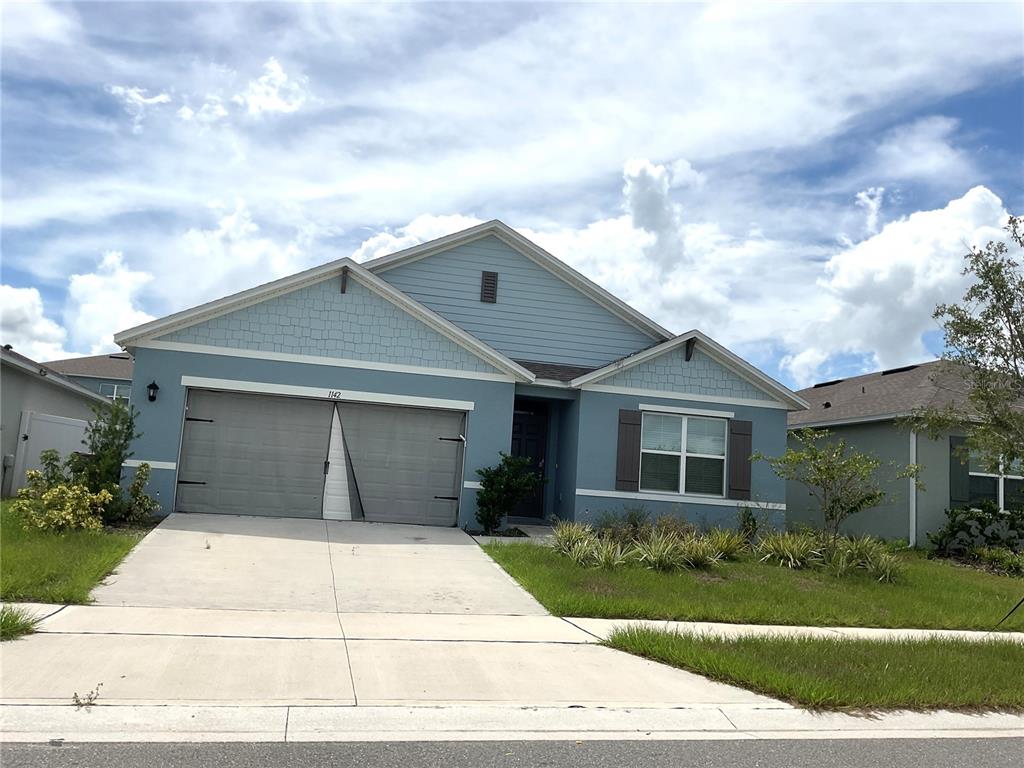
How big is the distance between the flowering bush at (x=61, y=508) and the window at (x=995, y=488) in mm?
16012

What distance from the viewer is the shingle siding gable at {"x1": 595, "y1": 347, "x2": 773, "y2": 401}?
1642 centimetres

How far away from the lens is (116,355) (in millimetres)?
37125

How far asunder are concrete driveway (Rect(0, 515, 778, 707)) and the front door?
6150mm

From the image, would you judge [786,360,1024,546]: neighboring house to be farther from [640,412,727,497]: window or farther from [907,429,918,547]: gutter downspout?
[640,412,727,497]: window

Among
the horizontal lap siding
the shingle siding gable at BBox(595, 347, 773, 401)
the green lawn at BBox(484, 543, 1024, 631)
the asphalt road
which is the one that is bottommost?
the asphalt road

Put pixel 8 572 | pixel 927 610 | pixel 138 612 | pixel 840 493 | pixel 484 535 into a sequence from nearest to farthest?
pixel 138 612 < pixel 8 572 < pixel 927 610 < pixel 840 493 < pixel 484 535

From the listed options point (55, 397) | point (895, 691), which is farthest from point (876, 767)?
point (55, 397)

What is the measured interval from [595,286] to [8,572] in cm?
1292

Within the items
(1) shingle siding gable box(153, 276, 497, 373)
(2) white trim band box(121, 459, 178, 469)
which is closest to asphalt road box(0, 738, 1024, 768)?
(2) white trim band box(121, 459, 178, 469)

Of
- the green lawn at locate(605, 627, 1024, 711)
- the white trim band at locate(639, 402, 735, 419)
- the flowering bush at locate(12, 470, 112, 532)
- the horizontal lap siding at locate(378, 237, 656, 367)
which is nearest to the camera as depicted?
the green lawn at locate(605, 627, 1024, 711)

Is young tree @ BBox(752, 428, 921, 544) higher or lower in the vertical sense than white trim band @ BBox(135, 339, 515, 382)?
lower

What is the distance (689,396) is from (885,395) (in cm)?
602

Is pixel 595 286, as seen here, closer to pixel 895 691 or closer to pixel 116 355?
pixel 895 691

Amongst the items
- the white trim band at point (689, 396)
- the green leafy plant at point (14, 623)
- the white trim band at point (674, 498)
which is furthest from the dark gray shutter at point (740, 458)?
the green leafy plant at point (14, 623)
